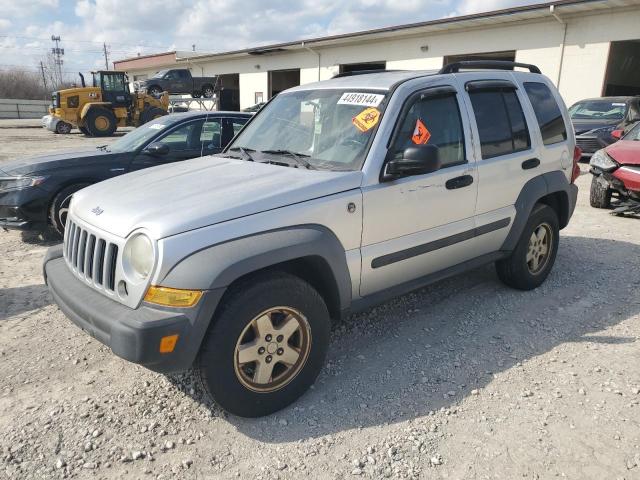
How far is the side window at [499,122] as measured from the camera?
3920mm

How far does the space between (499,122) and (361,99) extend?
4.24ft

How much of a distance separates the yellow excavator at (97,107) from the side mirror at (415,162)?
22.8m

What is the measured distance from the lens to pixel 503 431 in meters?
2.83

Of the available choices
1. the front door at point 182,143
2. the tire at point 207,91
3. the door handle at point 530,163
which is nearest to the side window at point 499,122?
the door handle at point 530,163

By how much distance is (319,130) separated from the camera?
11.7ft

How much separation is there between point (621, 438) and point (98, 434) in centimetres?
289

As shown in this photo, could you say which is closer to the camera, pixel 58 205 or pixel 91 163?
pixel 58 205

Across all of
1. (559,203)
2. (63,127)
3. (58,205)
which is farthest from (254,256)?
(63,127)

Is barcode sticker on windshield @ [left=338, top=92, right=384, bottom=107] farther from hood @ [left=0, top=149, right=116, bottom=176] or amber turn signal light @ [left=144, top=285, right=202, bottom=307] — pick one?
hood @ [left=0, top=149, right=116, bottom=176]

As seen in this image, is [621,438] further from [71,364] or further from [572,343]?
[71,364]

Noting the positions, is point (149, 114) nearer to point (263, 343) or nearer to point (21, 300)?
point (21, 300)

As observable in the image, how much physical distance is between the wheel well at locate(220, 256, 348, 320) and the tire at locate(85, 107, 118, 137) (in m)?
22.8

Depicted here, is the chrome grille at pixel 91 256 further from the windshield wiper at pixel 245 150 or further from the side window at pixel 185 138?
the side window at pixel 185 138

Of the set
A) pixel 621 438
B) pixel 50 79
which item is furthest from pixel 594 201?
pixel 50 79
